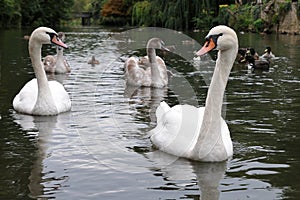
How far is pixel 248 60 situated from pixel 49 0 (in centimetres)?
5958

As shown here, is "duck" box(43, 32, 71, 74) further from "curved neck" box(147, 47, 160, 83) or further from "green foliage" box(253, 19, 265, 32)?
"green foliage" box(253, 19, 265, 32)

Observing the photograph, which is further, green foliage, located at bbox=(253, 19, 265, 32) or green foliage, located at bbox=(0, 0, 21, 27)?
green foliage, located at bbox=(0, 0, 21, 27)

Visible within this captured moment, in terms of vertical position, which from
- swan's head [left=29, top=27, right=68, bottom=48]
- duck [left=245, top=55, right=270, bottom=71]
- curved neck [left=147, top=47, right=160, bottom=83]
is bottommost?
duck [left=245, top=55, right=270, bottom=71]

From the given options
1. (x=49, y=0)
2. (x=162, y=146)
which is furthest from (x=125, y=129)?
(x=49, y=0)

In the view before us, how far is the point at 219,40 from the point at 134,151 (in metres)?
1.79

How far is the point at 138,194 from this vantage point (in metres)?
5.43

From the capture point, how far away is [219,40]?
20.3ft

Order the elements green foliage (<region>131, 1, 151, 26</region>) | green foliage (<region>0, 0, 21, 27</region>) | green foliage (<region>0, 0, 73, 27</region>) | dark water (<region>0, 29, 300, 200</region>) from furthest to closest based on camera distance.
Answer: green foliage (<region>0, 0, 73, 27</region>) < green foliage (<region>0, 0, 21, 27</region>) < green foliage (<region>131, 1, 151, 26</region>) < dark water (<region>0, 29, 300, 200</region>)

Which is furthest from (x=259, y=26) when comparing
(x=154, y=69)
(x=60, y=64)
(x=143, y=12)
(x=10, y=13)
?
(x=154, y=69)

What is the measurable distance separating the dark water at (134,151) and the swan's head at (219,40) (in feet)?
4.38

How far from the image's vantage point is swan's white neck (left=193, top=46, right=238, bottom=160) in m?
6.33

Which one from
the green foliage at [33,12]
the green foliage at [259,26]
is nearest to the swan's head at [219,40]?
the green foliage at [259,26]

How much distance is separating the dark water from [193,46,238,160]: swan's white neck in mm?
217

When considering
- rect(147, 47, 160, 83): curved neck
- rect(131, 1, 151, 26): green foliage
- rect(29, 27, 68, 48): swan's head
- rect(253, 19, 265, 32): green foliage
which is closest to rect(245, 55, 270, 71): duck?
rect(147, 47, 160, 83): curved neck
